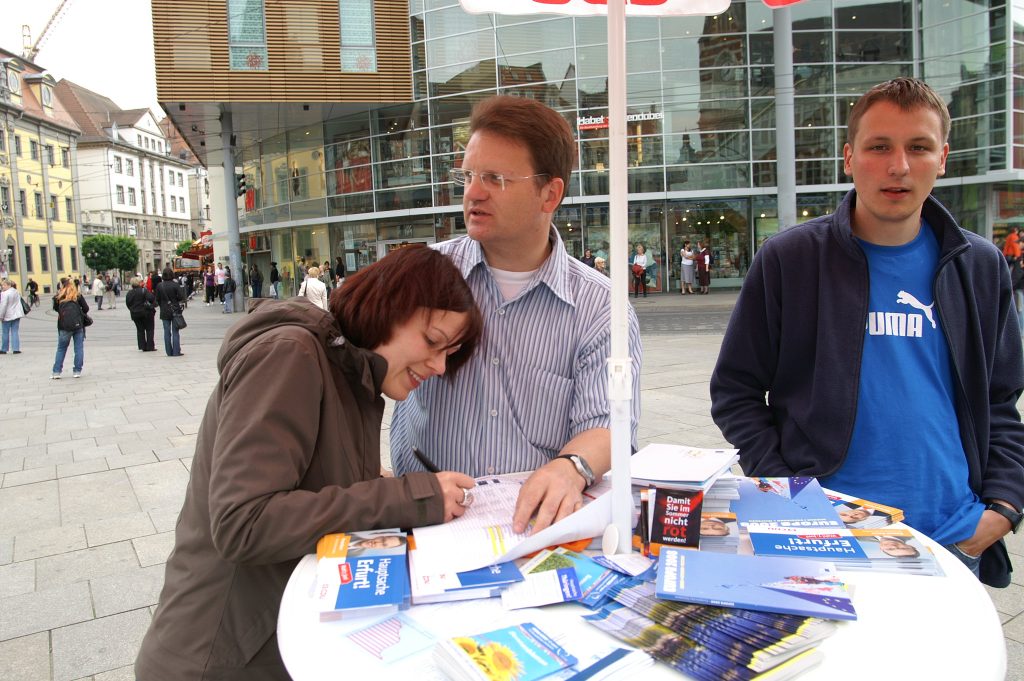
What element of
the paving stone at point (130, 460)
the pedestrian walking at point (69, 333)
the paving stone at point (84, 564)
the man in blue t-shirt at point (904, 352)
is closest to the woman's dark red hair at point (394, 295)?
the man in blue t-shirt at point (904, 352)

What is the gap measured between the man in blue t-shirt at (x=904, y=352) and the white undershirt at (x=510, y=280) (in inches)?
29.9

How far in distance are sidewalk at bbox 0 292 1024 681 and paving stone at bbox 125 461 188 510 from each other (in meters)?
0.01

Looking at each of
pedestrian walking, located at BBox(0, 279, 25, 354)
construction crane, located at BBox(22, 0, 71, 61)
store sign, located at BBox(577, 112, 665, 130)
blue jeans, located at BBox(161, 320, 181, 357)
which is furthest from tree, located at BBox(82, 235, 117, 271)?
blue jeans, located at BBox(161, 320, 181, 357)

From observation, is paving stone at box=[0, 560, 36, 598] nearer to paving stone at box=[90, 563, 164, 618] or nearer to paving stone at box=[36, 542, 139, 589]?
paving stone at box=[36, 542, 139, 589]

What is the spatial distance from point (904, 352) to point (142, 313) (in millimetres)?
14807

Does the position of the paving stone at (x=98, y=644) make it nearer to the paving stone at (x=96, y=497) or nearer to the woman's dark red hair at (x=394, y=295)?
the paving stone at (x=96, y=497)

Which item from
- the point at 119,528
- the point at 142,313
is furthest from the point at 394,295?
the point at 142,313

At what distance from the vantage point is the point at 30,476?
5.39 metres

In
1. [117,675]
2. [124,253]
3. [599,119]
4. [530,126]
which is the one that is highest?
[599,119]

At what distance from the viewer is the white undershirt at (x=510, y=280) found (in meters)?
2.07

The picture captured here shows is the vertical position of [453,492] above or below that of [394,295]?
below

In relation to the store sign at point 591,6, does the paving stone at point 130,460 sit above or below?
below

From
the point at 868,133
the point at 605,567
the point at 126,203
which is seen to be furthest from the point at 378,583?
the point at 126,203

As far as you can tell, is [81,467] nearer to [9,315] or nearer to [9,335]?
[9,315]
